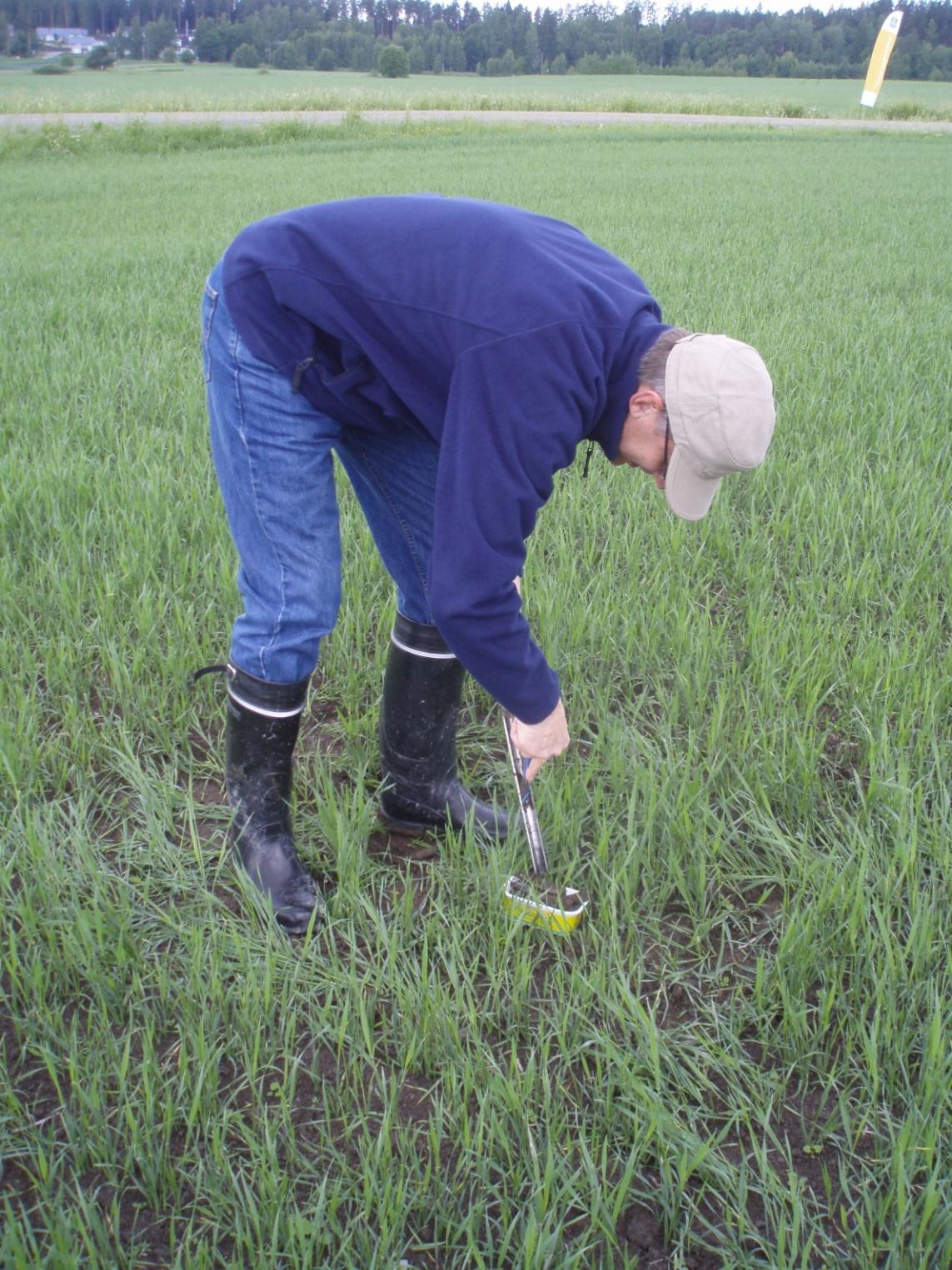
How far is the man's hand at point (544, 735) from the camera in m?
1.57

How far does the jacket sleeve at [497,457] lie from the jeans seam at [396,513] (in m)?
0.47

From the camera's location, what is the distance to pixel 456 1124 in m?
1.44

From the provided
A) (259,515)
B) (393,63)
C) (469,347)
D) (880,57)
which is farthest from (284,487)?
(393,63)

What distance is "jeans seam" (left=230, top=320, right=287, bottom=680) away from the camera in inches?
63.9

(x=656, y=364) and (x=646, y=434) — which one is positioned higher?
(x=656, y=364)

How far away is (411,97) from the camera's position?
2523cm

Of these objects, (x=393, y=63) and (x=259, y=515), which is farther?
(x=393, y=63)

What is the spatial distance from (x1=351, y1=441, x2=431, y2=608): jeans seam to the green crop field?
0.48m

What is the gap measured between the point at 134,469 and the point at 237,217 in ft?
21.8

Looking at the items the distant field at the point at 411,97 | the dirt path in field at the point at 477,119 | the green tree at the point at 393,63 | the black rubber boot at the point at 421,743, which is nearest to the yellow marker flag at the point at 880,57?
the dirt path in field at the point at 477,119

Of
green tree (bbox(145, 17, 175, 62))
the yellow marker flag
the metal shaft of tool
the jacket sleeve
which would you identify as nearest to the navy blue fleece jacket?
the jacket sleeve

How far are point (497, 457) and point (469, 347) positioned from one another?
0.49ft

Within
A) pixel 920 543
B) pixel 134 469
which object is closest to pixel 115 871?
pixel 134 469

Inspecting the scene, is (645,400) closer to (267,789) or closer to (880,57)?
(267,789)
